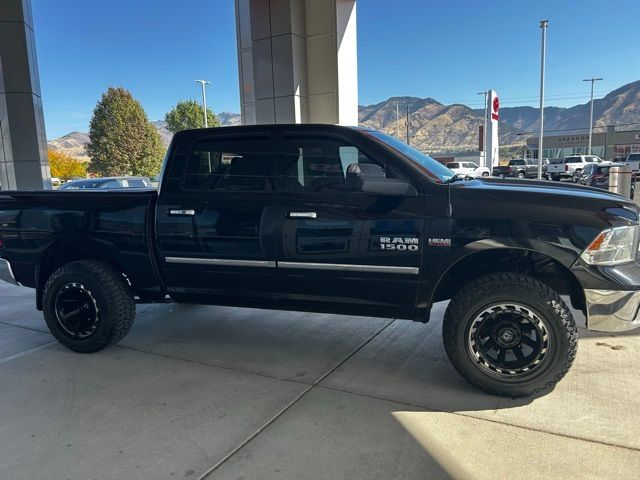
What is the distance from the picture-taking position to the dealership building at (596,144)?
6525 cm

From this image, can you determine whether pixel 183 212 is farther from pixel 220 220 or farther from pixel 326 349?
pixel 326 349

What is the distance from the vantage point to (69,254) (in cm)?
473

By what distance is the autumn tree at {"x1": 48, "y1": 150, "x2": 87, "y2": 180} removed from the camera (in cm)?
7350

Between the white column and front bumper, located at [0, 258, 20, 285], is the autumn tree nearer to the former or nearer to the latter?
the white column

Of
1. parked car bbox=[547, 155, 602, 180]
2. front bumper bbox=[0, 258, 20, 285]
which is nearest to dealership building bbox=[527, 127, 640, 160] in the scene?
parked car bbox=[547, 155, 602, 180]

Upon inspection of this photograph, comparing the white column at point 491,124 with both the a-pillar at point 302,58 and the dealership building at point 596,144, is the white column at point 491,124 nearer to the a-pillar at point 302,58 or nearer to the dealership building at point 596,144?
the a-pillar at point 302,58

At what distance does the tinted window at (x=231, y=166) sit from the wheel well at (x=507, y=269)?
1612 mm

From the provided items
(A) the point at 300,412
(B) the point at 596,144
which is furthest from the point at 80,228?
(B) the point at 596,144

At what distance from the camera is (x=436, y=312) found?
5.54 metres

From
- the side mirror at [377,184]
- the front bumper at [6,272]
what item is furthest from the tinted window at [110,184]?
the side mirror at [377,184]

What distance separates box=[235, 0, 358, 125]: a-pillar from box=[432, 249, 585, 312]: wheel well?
7599mm

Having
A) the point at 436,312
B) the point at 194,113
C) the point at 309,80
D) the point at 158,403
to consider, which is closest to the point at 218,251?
the point at 158,403

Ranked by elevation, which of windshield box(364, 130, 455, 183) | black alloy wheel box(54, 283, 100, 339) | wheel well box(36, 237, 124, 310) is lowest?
black alloy wheel box(54, 283, 100, 339)

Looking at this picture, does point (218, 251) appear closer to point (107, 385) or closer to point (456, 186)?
point (107, 385)
